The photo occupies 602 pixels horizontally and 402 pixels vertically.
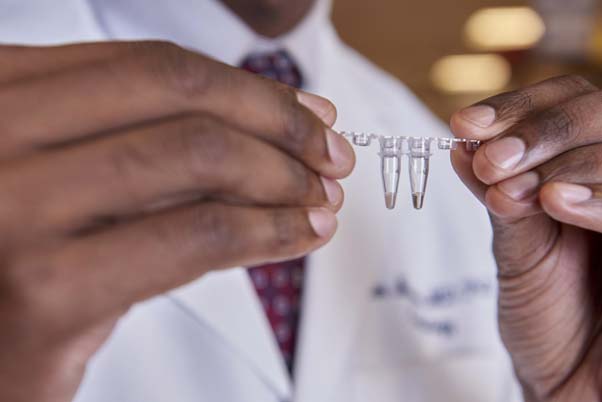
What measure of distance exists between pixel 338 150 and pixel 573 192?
167 mm

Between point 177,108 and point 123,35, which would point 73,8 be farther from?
point 177,108

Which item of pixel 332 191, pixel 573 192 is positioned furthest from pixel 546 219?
pixel 332 191

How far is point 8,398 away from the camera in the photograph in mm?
363

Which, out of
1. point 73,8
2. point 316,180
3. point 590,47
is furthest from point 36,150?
point 590,47

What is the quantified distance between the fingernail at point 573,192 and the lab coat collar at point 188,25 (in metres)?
0.39

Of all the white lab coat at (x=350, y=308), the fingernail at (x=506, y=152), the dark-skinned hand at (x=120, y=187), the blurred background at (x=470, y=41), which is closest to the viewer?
the dark-skinned hand at (x=120, y=187)

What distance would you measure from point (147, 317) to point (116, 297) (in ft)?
1.17

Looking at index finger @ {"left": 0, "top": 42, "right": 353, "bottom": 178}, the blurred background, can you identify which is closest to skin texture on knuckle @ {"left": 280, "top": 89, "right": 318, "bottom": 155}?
index finger @ {"left": 0, "top": 42, "right": 353, "bottom": 178}

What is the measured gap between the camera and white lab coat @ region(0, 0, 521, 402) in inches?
27.2

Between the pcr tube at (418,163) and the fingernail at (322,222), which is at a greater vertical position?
the fingernail at (322,222)

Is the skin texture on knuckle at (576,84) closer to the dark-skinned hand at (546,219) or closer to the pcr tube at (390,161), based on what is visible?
the dark-skinned hand at (546,219)

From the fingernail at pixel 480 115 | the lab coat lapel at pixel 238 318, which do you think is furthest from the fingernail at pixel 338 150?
the lab coat lapel at pixel 238 318

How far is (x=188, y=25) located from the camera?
75 cm

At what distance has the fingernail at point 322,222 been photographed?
401 mm
